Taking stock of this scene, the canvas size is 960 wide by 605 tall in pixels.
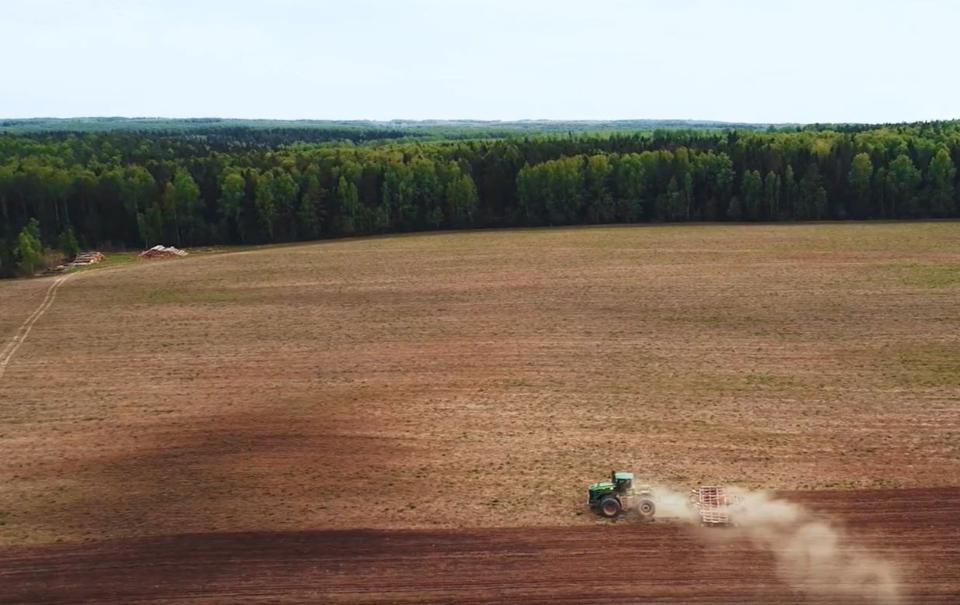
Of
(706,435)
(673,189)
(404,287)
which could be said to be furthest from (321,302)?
(673,189)

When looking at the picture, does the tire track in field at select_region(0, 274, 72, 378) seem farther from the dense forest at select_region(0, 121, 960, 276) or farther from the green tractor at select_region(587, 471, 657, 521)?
the green tractor at select_region(587, 471, 657, 521)

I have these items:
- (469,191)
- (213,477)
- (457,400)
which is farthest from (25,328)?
(469,191)

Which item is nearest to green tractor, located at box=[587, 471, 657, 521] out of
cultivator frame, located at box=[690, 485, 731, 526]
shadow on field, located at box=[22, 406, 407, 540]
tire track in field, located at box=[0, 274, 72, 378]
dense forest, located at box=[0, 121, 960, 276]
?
cultivator frame, located at box=[690, 485, 731, 526]

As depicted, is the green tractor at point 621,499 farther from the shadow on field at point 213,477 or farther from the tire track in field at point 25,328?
the tire track in field at point 25,328

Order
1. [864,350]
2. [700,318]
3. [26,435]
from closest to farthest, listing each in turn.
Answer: [26,435]
[864,350]
[700,318]

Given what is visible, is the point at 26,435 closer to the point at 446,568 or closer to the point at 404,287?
the point at 446,568
